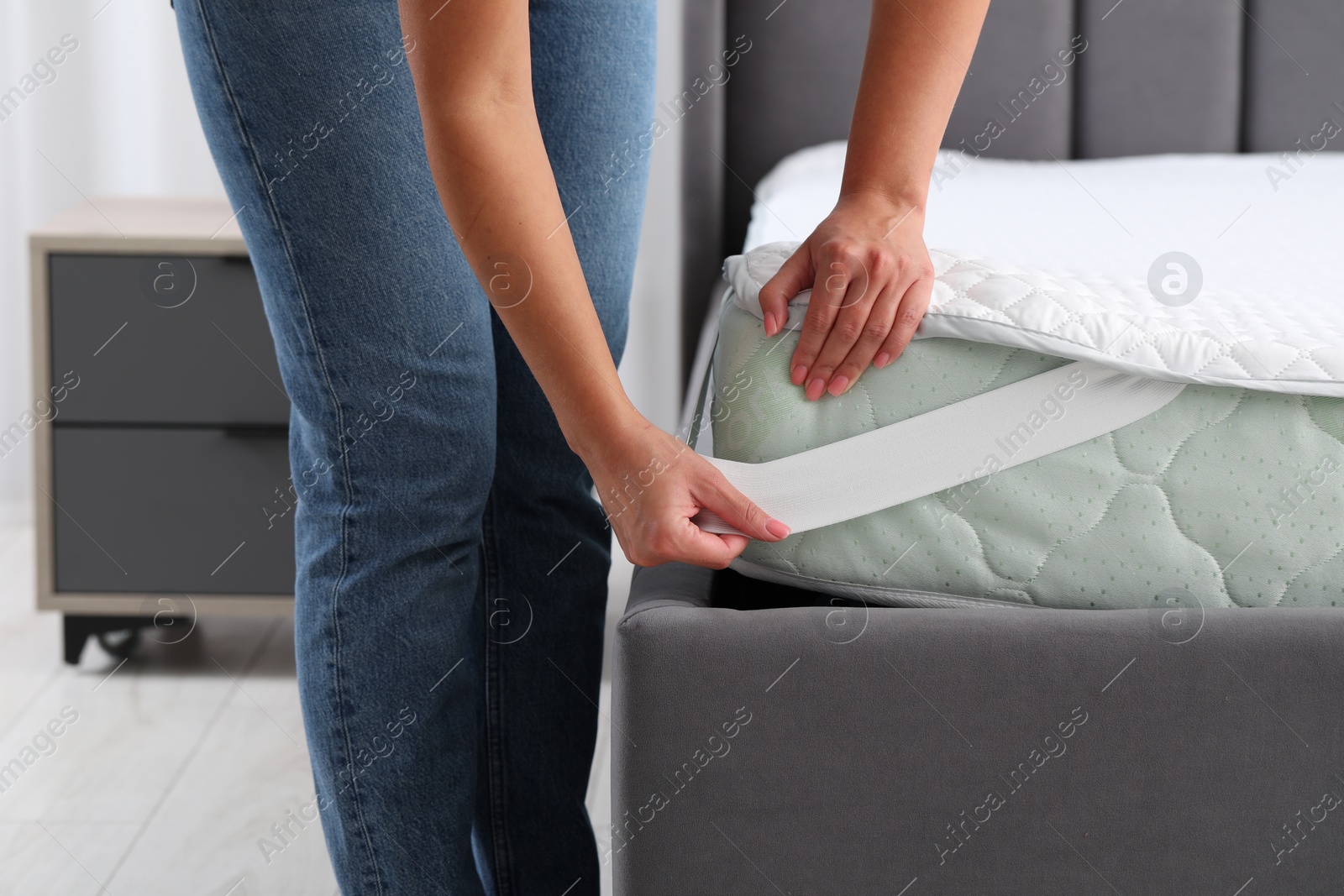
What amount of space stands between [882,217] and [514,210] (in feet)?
0.65

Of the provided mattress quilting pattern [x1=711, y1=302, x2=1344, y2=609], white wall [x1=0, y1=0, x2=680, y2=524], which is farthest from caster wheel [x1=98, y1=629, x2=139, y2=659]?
mattress quilting pattern [x1=711, y1=302, x2=1344, y2=609]

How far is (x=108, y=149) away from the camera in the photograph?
6.13ft

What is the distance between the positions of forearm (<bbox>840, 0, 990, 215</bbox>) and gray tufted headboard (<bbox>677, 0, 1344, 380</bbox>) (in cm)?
101

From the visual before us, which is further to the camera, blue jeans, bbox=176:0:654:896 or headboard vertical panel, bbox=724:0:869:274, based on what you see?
headboard vertical panel, bbox=724:0:869:274

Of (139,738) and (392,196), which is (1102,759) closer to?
(392,196)

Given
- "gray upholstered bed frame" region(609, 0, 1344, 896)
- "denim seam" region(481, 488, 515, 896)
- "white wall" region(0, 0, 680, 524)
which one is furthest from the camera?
"white wall" region(0, 0, 680, 524)

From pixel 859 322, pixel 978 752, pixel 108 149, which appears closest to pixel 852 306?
pixel 859 322

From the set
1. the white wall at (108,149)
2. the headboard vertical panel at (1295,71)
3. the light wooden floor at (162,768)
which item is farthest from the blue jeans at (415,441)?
the headboard vertical panel at (1295,71)

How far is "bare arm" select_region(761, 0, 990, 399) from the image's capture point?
548mm

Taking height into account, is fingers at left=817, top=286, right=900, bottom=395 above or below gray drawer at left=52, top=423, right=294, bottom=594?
above

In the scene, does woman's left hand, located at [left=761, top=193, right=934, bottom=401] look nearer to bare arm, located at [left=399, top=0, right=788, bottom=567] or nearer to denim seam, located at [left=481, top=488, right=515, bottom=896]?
bare arm, located at [left=399, top=0, right=788, bottom=567]

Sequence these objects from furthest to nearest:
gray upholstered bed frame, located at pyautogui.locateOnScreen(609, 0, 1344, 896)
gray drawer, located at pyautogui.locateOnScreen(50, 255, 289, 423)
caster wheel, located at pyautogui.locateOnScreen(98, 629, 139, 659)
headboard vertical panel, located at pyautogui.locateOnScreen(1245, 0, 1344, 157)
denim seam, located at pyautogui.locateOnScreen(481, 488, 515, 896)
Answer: headboard vertical panel, located at pyautogui.locateOnScreen(1245, 0, 1344, 157) < caster wheel, located at pyautogui.locateOnScreen(98, 629, 139, 659) < gray drawer, located at pyautogui.locateOnScreen(50, 255, 289, 423) < denim seam, located at pyautogui.locateOnScreen(481, 488, 515, 896) < gray upholstered bed frame, located at pyautogui.locateOnScreen(609, 0, 1344, 896)

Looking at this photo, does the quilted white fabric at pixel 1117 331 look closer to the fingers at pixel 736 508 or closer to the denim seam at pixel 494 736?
the fingers at pixel 736 508

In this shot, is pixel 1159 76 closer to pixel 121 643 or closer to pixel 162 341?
pixel 162 341
